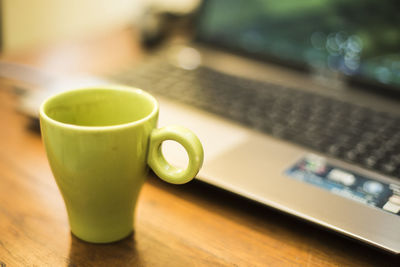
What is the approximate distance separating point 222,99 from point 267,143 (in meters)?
0.14

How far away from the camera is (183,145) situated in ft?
1.07

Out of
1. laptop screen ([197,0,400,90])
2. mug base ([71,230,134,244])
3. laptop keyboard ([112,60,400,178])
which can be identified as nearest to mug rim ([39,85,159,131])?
mug base ([71,230,134,244])

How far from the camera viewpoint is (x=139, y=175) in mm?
352

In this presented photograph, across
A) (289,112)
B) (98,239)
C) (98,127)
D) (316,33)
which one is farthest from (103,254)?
(316,33)

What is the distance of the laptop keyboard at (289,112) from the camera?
1.57 feet

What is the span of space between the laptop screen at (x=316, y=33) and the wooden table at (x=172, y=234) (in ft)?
1.13

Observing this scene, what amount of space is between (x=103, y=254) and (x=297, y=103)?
37 centimetres

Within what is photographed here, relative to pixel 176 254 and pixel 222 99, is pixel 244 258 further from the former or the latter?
pixel 222 99

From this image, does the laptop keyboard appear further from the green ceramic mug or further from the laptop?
the green ceramic mug

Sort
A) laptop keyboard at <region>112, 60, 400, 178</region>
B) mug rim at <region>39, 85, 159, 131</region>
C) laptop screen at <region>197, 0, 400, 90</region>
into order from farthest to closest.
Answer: laptop screen at <region>197, 0, 400, 90</region>
laptop keyboard at <region>112, 60, 400, 178</region>
mug rim at <region>39, 85, 159, 131</region>

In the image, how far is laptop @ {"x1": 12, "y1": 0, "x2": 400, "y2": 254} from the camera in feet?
1.32

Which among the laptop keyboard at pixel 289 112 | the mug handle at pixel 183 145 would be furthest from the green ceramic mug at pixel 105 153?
the laptop keyboard at pixel 289 112

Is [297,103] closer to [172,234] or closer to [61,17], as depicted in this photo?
[172,234]

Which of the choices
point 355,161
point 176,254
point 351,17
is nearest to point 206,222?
point 176,254
